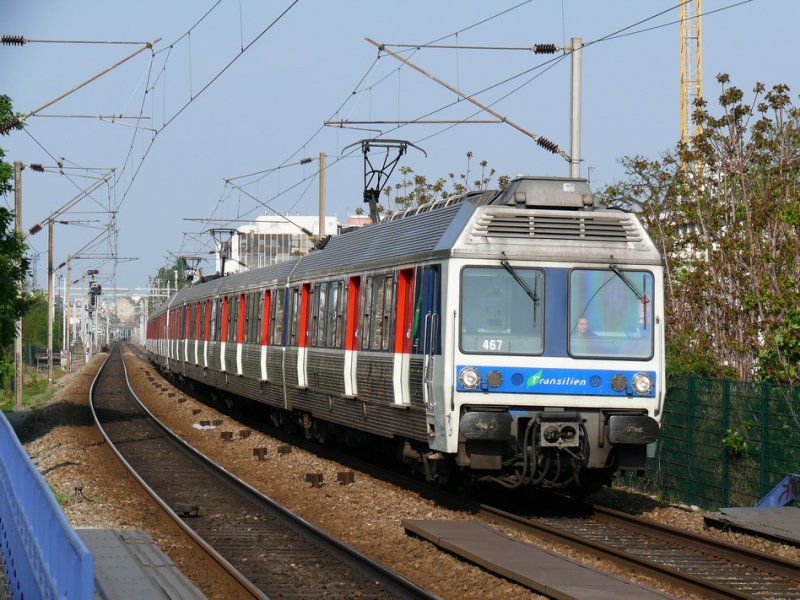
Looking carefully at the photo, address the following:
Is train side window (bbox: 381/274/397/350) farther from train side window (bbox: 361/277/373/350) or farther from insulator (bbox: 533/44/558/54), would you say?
insulator (bbox: 533/44/558/54)

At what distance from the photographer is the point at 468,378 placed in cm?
1223

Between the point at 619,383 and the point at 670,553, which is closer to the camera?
the point at 670,553

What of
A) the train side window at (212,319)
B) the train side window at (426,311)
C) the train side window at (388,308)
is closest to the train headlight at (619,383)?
the train side window at (426,311)

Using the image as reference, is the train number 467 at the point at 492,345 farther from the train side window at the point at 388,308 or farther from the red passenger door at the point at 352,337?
the red passenger door at the point at 352,337

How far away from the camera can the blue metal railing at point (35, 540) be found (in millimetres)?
5551

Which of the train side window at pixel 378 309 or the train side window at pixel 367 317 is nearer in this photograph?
the train side window at pixel 378 309

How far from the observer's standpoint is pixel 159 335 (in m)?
50.4

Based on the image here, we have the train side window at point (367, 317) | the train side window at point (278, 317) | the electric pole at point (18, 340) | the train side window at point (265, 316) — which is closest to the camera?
the train side window at point (367, 317)

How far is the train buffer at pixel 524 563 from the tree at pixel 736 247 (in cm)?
672

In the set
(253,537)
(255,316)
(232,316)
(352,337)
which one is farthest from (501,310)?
(232,316)

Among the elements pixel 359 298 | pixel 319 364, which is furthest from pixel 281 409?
Answer: pixel 359 298

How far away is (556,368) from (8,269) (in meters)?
12.9

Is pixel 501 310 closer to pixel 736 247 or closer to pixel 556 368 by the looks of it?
pixel 556 368

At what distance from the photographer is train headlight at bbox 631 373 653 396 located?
12.5 metres
